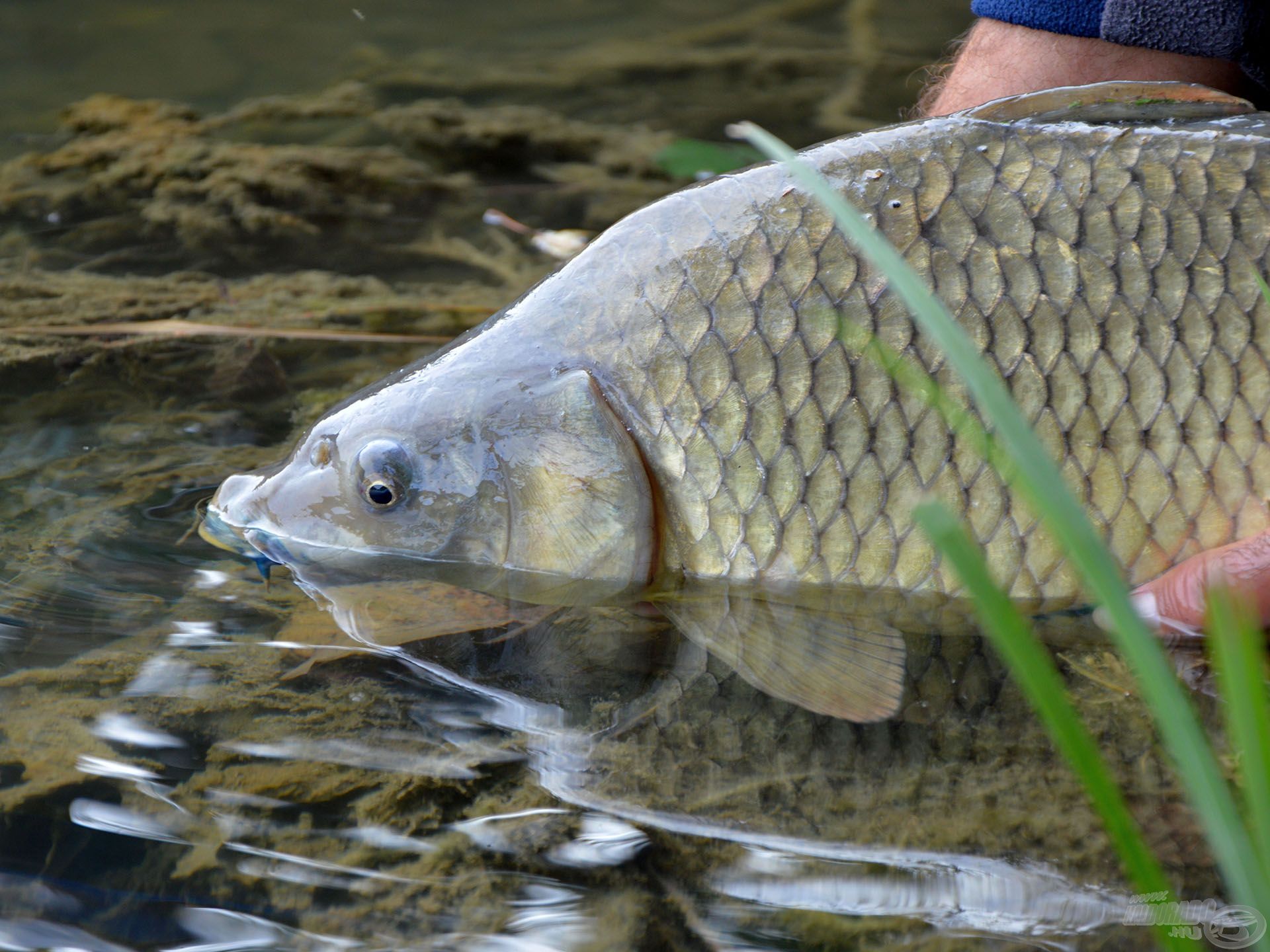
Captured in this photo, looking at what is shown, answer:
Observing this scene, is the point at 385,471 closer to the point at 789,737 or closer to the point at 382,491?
the point at 382,491

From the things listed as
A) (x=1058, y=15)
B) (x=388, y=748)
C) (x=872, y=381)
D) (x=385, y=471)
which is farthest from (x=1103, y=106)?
(x=388, y=748)

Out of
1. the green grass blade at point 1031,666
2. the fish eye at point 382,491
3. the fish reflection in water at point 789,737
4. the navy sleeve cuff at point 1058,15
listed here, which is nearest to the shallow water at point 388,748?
the fish reflection in water at point 789,737

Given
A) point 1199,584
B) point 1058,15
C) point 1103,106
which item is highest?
point 1058,15

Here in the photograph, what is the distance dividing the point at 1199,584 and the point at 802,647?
595 millimetres

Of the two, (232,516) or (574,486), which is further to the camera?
(232,516)

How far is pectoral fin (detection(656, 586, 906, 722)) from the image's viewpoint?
1653mm

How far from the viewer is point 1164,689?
2.15 ft

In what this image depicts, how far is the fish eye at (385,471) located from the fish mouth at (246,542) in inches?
8.7

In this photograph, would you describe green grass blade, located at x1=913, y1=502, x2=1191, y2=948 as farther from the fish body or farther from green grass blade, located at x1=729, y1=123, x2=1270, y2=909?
the fish body

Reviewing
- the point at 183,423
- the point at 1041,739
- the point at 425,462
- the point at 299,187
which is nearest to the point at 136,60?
the point at 299,187

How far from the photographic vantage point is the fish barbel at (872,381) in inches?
69.7

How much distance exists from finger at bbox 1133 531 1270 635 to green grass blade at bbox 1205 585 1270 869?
1.08 meters

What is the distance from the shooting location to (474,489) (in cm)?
190
